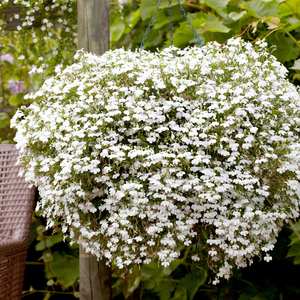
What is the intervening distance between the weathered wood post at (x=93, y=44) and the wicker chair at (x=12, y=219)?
0.21m

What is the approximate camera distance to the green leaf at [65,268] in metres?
2.52

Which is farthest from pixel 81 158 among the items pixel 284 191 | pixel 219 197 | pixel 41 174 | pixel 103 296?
pixel 103 296

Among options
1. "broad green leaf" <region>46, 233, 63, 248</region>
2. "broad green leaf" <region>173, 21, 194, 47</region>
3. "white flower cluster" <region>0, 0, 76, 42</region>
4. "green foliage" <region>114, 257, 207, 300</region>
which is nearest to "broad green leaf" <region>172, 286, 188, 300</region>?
"green foliage" <region>114, 257, 207, 300</region>

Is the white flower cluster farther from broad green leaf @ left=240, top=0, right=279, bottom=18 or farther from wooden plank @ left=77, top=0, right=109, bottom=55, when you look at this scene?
broad green leaf @ left=240, top=0, right=279, bottom=18

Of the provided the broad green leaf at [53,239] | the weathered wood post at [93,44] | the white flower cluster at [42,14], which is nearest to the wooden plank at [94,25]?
the weathered wood post at [93,44]

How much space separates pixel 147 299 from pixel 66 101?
1150mm

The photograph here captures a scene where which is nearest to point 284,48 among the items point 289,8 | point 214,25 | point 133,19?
point 289,8

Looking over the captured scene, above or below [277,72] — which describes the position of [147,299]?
below

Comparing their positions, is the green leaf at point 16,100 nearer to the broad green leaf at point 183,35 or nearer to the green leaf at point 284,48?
the broad green leaf at point 183,35

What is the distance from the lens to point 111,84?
63.7 inches

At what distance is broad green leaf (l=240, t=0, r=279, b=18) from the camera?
2104mm

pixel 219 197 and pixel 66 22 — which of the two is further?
pixel 66 22

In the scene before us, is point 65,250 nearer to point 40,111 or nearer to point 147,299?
point 147,299

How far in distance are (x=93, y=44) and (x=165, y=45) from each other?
0.51 m
